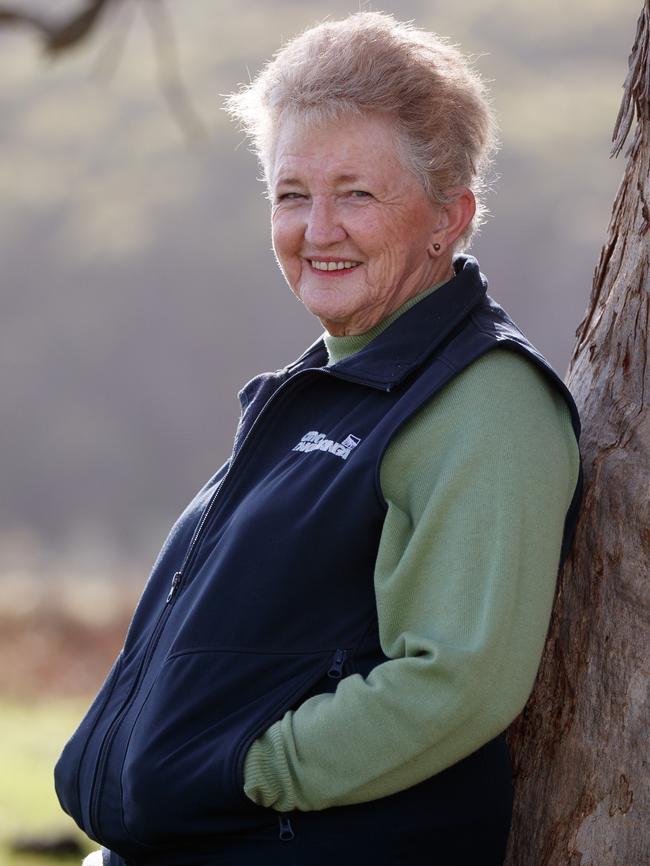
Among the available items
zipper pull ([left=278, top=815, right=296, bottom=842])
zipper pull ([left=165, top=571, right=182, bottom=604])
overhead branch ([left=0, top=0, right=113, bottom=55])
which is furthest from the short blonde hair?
overhead branch ([left=0, top=0, right=113, bottom=55])

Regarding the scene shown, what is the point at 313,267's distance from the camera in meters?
2.06

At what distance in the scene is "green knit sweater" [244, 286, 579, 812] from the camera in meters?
1.60

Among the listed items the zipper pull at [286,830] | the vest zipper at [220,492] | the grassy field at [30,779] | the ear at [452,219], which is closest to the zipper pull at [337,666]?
the zipper pull at [286,830]

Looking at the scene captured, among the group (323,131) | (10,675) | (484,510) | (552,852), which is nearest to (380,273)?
(323,131)

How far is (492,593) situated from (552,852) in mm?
664

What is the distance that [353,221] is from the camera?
6.47ft

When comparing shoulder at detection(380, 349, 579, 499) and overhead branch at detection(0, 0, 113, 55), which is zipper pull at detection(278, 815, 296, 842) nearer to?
shoulder at detection(380, 349, 579, 499)

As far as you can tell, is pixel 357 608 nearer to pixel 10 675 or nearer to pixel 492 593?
pixel 492 593

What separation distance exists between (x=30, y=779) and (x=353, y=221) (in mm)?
4225

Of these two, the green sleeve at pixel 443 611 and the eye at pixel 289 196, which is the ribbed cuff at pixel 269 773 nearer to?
the green sleeve at pixel 443 611

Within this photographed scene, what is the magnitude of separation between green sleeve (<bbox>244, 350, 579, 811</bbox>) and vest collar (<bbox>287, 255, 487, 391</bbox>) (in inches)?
5.1

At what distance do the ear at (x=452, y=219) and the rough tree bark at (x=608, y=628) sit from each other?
32cm

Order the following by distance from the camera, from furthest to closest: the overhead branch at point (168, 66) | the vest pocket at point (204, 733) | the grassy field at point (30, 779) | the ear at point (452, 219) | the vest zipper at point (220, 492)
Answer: the grassy field at point (30, 779) < the overhead branch at point (168, 66) < the ear at point (452, 219) < the vest zipper at point (220, 492) < the vest pocket at point (204, 733)

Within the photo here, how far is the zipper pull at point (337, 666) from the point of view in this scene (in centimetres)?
173
